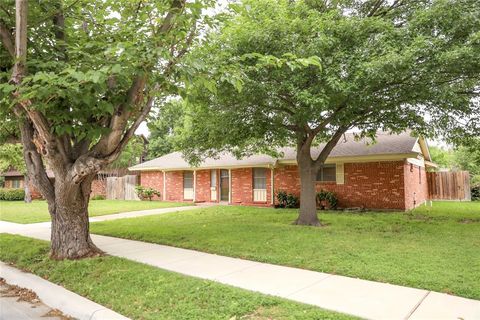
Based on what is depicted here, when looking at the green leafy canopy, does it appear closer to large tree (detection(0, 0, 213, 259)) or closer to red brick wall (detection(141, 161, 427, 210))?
large tree (detection(0, 0, 213, 259))

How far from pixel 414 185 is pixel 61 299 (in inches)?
655

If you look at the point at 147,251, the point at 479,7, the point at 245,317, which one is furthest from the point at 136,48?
the point at 479,7

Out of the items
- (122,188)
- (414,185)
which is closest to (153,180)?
(122,188)

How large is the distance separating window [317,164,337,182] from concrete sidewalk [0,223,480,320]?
1092cm

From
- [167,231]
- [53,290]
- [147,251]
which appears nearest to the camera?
[53,290]

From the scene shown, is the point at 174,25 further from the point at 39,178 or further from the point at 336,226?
the point at 336,226

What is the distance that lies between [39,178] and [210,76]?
410 cm

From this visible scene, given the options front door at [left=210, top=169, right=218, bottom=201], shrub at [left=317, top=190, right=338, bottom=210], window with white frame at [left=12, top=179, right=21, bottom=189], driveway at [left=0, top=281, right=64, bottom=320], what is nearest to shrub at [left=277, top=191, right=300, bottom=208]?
shrub at [left=317, top=190, right=338, bottom=210]

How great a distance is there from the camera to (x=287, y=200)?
680 inches

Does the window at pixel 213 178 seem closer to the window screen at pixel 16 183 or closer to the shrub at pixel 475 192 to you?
the shrub at pixel 475 192

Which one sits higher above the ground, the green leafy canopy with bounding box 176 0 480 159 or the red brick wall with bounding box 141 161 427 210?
the green leafy canopy with bounding box 176 0 480 159

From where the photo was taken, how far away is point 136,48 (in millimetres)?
4656

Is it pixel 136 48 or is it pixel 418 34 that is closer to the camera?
pixel 136 48

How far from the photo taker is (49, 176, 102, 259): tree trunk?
652 cm
